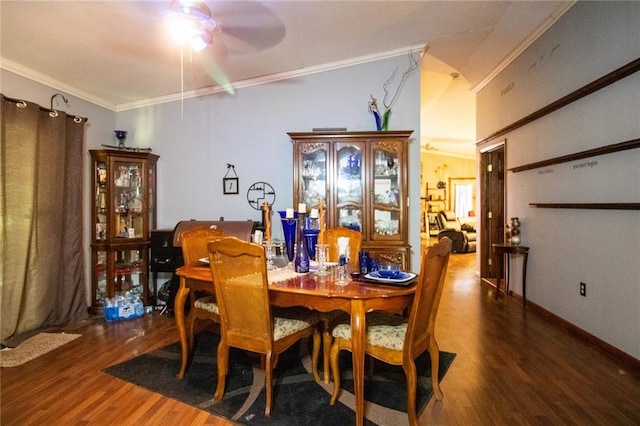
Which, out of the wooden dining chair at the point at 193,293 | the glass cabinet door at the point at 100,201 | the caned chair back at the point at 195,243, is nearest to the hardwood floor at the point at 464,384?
the wooden dining chair at the point at 193,293

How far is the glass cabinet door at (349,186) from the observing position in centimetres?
361

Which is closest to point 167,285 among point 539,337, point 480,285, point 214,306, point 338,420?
point 214,306

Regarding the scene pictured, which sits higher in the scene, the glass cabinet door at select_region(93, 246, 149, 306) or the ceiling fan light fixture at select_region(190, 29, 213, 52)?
the ceiling fan light fixture at select_region(190, 29, 213, 52)

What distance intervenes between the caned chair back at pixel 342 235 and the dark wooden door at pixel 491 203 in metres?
3.18

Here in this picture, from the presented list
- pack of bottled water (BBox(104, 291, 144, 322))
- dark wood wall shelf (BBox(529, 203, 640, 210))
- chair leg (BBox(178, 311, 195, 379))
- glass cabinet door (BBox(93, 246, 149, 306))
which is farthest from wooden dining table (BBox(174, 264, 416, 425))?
glass cabinet door (BBox(93, 246, 149, 306))

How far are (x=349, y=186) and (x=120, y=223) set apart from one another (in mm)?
2546

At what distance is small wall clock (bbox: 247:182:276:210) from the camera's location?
4.04m

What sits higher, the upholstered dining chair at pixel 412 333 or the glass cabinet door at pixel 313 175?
the glass cabinet door at pixel 313 175

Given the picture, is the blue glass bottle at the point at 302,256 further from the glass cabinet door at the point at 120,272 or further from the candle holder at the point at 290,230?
the glass cabinet door at the point at 120,272

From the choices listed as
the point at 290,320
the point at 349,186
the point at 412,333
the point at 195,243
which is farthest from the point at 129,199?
the point at 412,333

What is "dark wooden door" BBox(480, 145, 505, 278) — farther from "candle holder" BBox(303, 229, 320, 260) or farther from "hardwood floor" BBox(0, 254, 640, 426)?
"candle holder" BBox(303, 229, 320, 260)

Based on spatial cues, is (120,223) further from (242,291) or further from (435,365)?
(435,365)

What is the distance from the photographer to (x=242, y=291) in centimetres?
194

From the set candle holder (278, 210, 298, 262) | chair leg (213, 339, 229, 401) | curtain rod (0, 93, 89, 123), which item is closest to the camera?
chair leg (213, 339, 229, 401)
